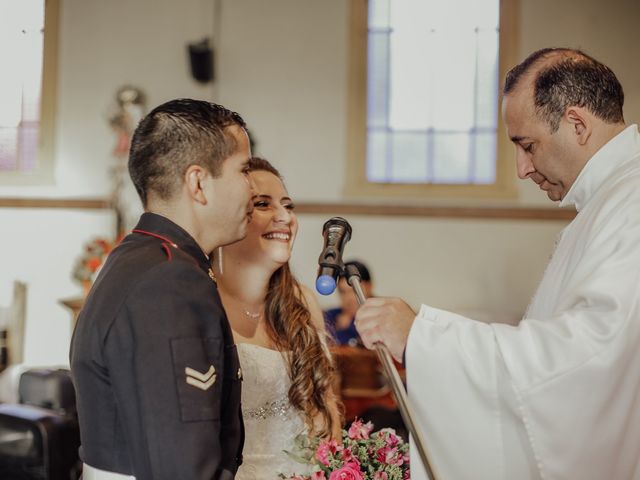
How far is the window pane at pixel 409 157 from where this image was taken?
8375mm

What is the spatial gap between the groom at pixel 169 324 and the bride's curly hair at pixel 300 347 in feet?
2.77

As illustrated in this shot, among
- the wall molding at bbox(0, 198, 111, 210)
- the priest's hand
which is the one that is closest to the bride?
the priest's hand

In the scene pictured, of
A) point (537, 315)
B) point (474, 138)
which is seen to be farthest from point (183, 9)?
point (537, 315)

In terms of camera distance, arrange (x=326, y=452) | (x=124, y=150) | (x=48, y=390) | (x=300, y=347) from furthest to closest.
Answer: (x=124, y=150) < (x=48, y=390) < (x=300, y=347) < (x=326, y=452)

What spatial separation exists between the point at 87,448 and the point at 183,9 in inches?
291

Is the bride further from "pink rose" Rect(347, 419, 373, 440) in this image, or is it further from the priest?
the priest

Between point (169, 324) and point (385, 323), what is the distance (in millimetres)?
604

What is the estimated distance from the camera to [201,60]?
8.12m

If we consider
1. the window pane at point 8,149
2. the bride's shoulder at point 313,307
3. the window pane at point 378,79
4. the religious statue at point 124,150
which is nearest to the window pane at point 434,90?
the window pane at point 378,79

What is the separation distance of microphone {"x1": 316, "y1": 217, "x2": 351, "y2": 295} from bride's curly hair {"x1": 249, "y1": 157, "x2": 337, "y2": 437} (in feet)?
2.99

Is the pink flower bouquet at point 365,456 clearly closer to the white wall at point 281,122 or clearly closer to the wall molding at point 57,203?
the white wall at point 281,122

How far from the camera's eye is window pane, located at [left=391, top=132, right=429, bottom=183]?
8.38m

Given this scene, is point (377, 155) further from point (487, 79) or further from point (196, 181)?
point (196, 181)

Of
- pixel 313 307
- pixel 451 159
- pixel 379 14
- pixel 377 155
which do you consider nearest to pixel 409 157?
pixel 377 155
